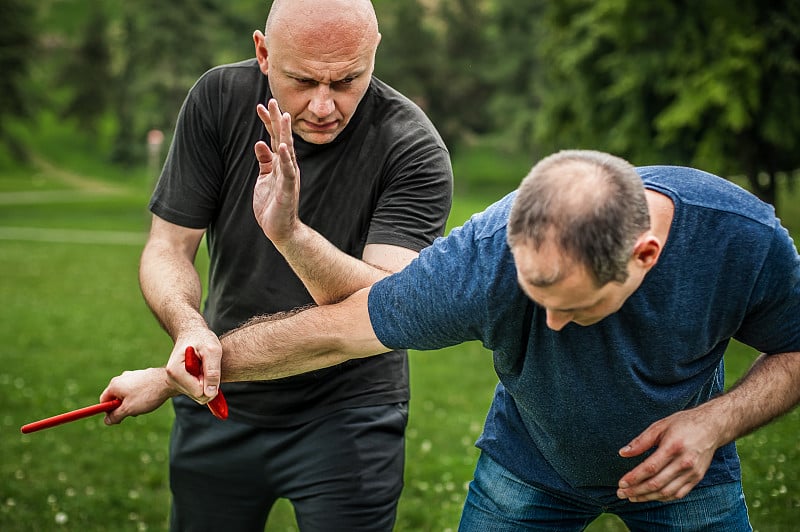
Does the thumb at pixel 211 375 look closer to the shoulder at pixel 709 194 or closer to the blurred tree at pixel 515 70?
the shoulder at pixel 709 194

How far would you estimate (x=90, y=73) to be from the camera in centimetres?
4616

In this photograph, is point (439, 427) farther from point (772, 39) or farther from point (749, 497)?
point (772, 39)

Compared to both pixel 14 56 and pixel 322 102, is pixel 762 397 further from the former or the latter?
pixel 14 56

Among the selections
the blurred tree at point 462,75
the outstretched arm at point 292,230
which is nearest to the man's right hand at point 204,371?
the outstretched arm at point 292,230

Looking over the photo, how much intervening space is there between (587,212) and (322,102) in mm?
1251

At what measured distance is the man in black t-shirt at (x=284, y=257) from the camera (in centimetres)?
346

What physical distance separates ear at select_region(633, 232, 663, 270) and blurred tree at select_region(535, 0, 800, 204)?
486 inches

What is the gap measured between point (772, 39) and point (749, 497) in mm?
10470

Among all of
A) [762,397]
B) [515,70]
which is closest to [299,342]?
[762,397]

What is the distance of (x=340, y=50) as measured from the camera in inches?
131

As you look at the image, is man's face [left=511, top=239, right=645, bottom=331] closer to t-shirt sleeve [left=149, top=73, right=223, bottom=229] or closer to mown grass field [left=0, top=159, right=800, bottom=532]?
t-shirt sleeve [left=149, top=73, right=223, bottom=229]

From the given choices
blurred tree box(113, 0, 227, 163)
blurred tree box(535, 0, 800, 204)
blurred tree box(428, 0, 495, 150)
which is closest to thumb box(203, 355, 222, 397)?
blurred tree box(535, 0, 800, 204)

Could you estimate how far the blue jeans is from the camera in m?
3.17

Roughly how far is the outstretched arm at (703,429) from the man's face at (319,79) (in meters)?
1.51
